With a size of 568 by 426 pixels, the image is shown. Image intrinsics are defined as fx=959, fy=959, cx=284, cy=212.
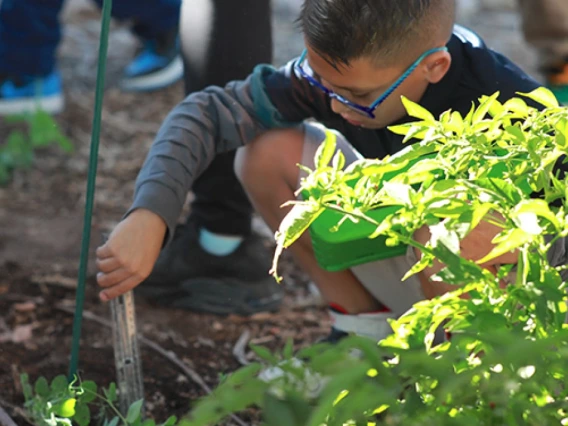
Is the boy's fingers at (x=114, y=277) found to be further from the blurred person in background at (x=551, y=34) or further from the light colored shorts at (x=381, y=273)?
the blurred person in background at (x=551, y=34)

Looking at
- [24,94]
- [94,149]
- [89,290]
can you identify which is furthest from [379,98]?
[24,94]

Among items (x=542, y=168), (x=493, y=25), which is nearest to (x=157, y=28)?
(x=493, y=25)

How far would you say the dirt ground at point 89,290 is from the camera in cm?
186

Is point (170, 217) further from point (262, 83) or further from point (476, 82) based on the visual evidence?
point (476, 82)

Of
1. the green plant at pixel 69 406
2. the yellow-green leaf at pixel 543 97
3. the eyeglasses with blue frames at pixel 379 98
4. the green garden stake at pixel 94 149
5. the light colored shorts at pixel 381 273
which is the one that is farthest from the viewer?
the light colored shorts at pixel 381 273

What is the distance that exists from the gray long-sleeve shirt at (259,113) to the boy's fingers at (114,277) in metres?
0.13

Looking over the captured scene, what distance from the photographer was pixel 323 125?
1.91m

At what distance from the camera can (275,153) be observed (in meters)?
1.85

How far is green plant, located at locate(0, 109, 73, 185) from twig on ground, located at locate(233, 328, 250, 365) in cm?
112

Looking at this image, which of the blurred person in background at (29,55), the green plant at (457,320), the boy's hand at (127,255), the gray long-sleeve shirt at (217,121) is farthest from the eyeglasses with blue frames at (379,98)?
the blurred person in background at (29,55)

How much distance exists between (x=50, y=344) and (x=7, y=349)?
89 millimetres

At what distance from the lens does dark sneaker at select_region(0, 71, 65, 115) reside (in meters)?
3.20

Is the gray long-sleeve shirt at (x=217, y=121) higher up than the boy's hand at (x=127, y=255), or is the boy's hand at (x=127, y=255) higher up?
the gray long-sleeve shirt at (x=217, y=121)

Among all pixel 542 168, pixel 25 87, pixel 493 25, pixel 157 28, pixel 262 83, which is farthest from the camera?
pixel 493 25
